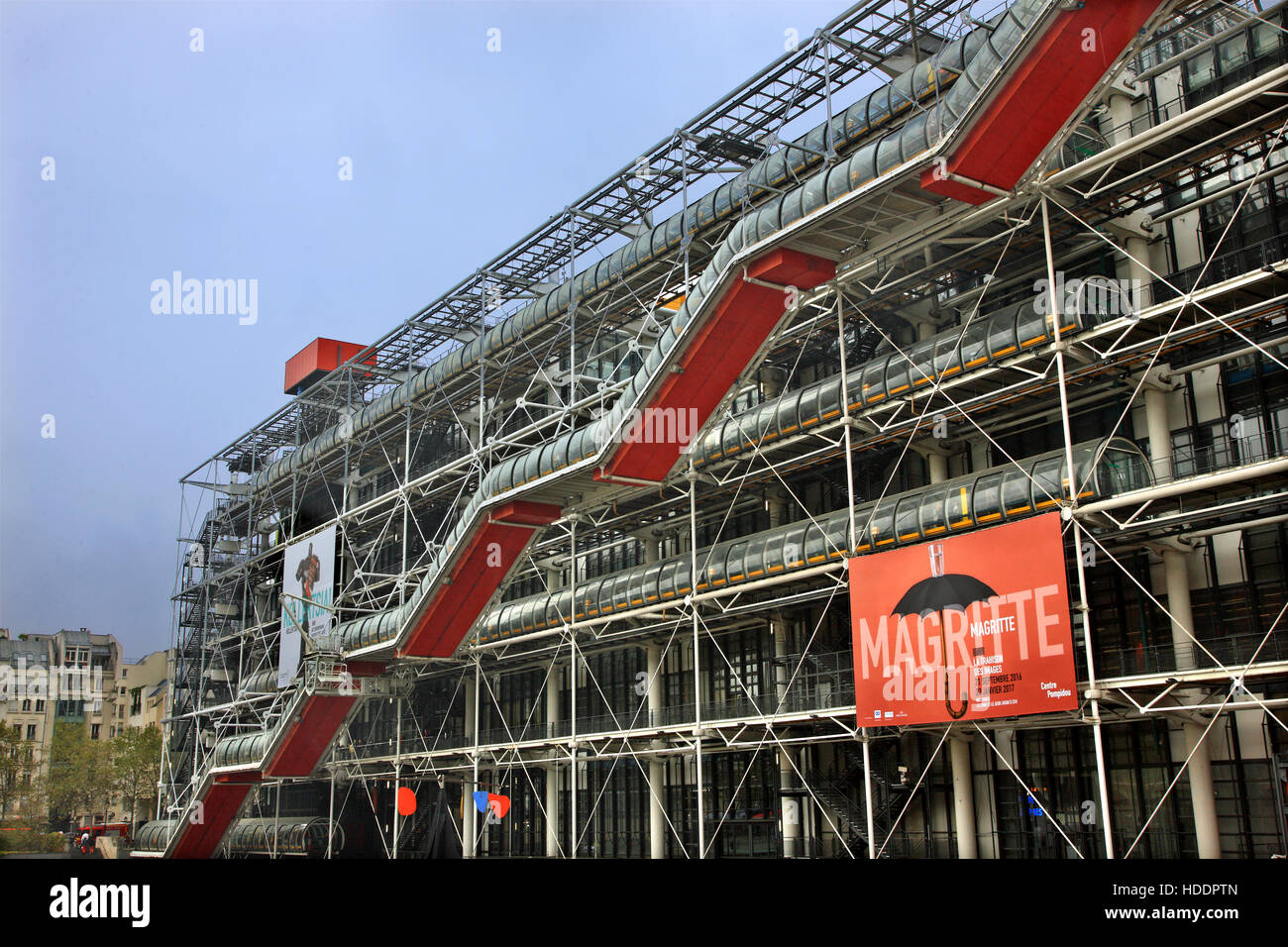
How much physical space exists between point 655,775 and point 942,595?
10803 mm

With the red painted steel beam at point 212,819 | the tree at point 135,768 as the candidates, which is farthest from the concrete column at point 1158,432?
the tree at point 135,768

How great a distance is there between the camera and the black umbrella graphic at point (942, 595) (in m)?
18.1

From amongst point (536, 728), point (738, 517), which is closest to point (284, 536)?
point (536, 728)

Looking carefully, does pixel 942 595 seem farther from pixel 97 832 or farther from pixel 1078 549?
pixel 97 832

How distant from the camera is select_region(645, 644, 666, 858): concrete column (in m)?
26.5

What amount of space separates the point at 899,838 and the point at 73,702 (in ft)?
179

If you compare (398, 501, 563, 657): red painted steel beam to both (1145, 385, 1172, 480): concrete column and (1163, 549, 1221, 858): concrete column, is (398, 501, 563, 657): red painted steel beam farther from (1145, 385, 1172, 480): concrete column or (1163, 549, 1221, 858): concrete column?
(1163, 549, 1221, 858): concrete column

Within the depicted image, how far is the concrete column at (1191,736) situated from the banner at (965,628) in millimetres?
1832

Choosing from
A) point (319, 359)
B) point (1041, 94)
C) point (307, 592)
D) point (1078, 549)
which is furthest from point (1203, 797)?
point (319, 359)

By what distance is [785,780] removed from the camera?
2309cm

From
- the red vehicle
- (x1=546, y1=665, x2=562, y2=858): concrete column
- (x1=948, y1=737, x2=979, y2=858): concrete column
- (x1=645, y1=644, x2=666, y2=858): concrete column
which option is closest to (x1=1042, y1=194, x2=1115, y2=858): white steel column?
(x1=948, y1=737, x2=979, y2=858): concrete column

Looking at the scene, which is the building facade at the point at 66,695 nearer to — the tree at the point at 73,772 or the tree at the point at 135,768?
the tree at the point at 73,772
